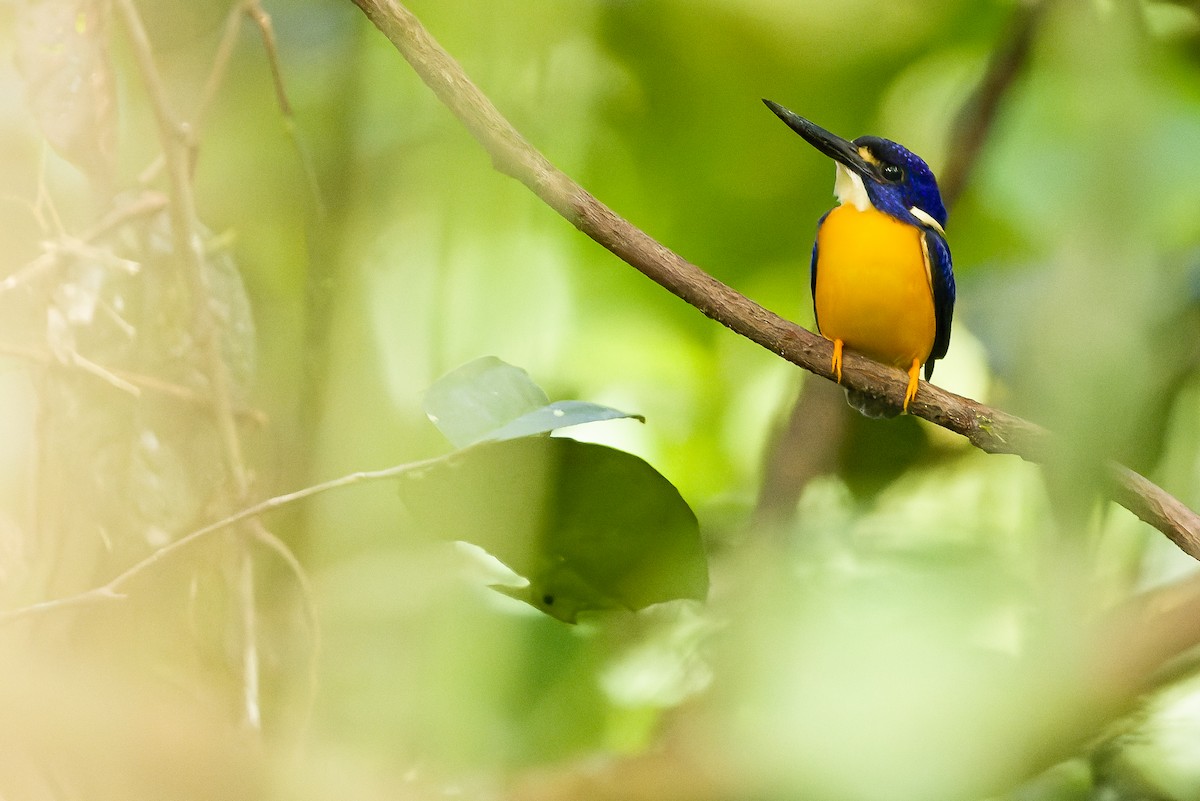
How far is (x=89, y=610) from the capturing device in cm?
46

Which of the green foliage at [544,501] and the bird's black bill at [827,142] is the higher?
the bird's black bill at [827,142]

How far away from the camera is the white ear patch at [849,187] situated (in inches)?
29.3

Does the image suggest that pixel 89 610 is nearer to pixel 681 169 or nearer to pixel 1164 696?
pixel 681 169

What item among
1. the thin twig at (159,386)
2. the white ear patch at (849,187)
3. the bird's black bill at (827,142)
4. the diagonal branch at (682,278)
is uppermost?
the white ear patch at (849,187)

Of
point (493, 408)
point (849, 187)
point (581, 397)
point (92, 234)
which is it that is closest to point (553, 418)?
point (493, 408)

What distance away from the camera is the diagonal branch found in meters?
0.46

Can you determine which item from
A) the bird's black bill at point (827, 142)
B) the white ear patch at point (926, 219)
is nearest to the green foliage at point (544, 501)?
the bird's black bill at point (827, 142)

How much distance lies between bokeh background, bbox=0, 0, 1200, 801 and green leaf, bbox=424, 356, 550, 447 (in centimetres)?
5

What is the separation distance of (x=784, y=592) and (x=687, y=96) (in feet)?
1.07

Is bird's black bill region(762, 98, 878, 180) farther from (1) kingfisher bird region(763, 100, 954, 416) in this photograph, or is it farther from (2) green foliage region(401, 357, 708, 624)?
(2) green foliage region(401, 357, 708, 624)

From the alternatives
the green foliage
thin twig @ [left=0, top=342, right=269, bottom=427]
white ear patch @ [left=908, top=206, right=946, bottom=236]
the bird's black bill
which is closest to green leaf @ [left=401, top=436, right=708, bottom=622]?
the green foliage

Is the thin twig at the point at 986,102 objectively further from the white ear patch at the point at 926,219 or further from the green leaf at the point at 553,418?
the green leaf at the point at 553,418

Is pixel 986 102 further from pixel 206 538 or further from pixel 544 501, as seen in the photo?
pixel 206 538

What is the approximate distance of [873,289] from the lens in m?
0.79
